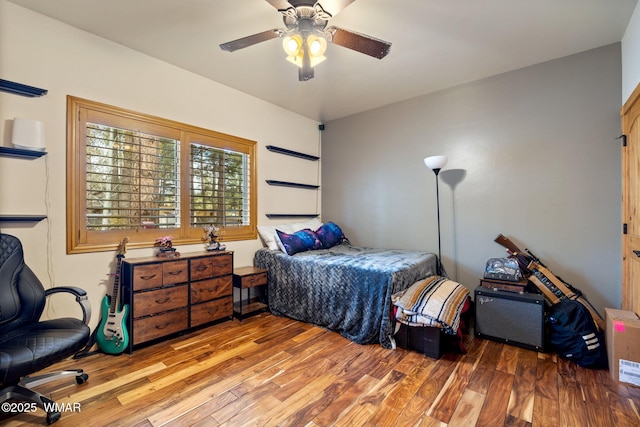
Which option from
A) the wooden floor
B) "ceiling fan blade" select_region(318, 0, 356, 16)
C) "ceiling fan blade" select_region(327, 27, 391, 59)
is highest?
"ceiling fan blade" select_region(318, 0, 356, 16)

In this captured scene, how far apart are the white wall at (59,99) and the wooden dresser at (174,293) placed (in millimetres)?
358

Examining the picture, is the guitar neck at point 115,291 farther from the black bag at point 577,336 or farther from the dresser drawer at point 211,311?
the black bag at point 577,336

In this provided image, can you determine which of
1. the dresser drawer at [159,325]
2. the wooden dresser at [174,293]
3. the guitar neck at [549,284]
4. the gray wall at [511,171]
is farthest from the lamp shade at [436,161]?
the dresser drawer at [159,325]

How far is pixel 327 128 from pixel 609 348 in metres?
4.11

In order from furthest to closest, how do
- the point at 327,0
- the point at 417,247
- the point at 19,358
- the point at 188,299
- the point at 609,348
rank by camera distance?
1. the point at 417,247
2. the point at 188,299
3. the point at 609,348
4. the point at 327,0
5. the point at 19,358

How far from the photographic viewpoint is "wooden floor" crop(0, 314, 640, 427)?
161cm

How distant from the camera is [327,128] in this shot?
471 centimetres

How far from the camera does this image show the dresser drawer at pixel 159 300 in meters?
2.40

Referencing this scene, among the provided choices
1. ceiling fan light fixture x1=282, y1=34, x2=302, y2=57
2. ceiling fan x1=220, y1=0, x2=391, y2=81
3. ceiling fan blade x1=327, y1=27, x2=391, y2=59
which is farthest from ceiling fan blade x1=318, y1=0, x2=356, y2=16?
ceiling fan light fixture x1=282, y1=34, x2=302, y2=57

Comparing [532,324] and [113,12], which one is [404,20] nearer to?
[113,12]

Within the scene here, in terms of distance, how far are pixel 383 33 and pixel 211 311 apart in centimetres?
309

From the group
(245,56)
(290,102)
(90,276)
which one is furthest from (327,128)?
(90,276)

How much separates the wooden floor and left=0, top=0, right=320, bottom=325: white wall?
2.72ft

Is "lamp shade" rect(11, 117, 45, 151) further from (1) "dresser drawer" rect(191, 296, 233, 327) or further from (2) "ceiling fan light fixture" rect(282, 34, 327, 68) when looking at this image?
(2) "ceiling fan light fixture" rect(282, 34, 327, 68)
